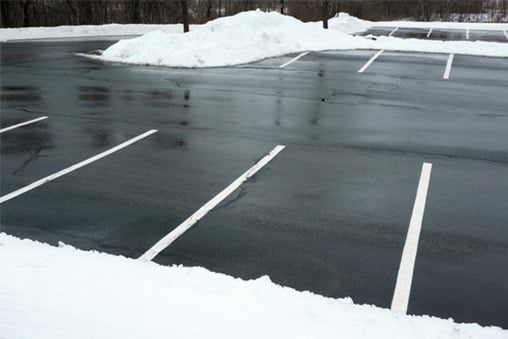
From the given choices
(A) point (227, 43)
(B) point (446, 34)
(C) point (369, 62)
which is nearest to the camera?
(C) point (369, 62)

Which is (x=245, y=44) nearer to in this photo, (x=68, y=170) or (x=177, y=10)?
(x=68, y=170)

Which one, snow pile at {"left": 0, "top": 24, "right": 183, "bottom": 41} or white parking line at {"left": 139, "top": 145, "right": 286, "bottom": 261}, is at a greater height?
snow pile at {"left": 0, "top": 24, "right": 183, "bottom": 41}

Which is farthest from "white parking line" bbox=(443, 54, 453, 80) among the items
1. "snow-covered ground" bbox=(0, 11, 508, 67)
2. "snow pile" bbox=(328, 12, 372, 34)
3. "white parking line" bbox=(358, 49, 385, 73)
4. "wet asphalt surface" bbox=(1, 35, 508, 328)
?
"snow pile" bbox=(328, 12, 372, 34)

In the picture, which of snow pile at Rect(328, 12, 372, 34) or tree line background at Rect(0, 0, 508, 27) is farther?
tree line background at Rect(0, 0, 508, 27)

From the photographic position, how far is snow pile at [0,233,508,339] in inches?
136

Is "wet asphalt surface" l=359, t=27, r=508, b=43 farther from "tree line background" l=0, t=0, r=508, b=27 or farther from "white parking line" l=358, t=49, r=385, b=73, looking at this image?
"tree line background" l=0, t=0, r=508, b=27

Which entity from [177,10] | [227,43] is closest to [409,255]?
[227,43]

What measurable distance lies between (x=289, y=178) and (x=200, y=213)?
1.61 metres

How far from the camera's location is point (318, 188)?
676 cm

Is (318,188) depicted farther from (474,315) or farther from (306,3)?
(306,3)

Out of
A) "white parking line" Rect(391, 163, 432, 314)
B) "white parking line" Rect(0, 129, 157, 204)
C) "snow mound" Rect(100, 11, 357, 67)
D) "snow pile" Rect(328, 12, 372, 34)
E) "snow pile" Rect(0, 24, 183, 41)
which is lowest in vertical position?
"white parking line" Rect(391, 163, 432, 314)

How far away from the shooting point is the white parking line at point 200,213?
518 cm

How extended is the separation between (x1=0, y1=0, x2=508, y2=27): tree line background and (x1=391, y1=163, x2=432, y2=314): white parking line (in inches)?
1362

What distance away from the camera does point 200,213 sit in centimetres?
602
